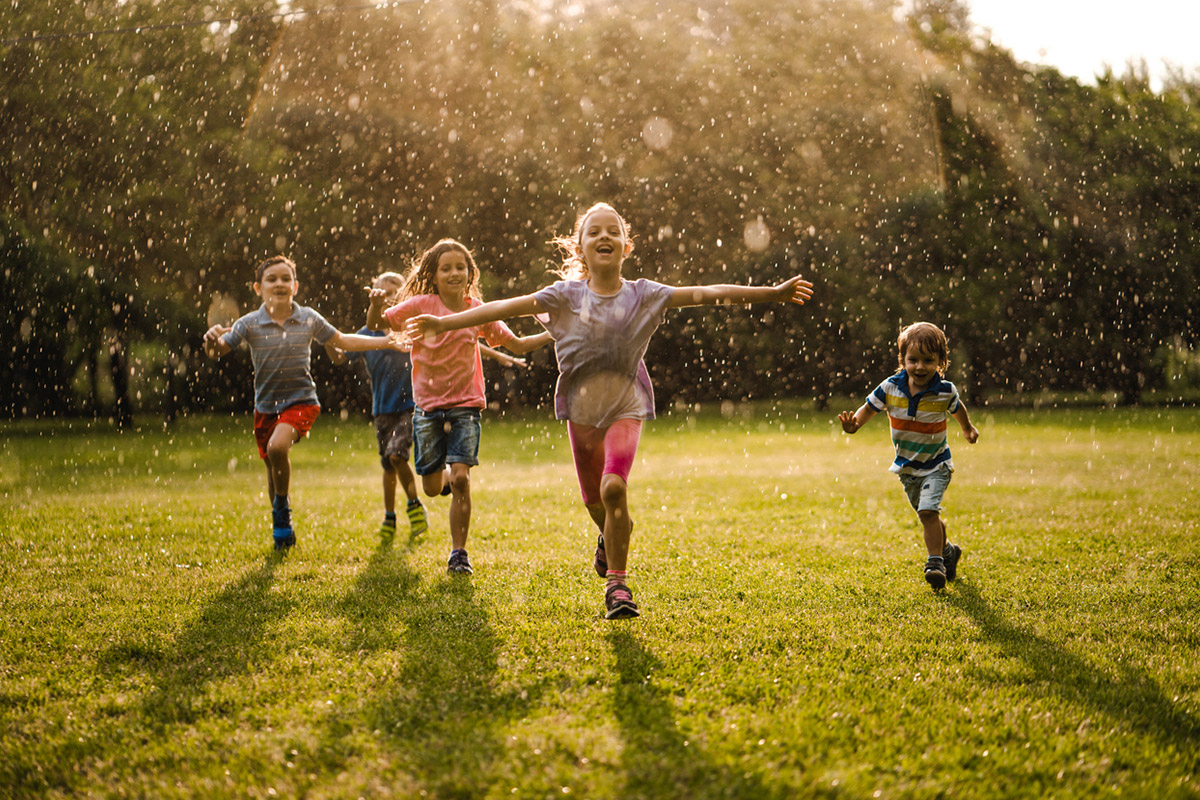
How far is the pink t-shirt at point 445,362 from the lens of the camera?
5641 mm

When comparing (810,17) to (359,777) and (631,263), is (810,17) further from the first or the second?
(359,777)

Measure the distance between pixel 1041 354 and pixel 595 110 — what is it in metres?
14.3

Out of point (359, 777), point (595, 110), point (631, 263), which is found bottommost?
point (359, 777)

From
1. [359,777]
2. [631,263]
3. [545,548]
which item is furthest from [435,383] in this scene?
[631,263]

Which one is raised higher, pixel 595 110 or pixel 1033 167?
pixel 595 110

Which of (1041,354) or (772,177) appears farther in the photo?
(1041,354)

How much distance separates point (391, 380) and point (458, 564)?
2.16m

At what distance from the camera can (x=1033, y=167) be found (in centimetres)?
2438

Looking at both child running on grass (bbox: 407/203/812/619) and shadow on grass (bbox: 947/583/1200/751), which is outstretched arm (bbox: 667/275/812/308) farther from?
shadow on grass (bbox: 947/583/1200/751)

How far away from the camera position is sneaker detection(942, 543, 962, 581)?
16.6ft

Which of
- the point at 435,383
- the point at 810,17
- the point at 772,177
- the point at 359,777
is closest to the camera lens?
the point at 359,777

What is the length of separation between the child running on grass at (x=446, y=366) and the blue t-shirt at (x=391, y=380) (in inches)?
46.3

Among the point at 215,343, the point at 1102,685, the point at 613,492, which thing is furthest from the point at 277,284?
the point at 1102,685

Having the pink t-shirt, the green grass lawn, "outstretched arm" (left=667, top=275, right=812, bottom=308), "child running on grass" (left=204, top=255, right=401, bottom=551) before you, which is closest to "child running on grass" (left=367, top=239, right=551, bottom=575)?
the pink t-shirt
